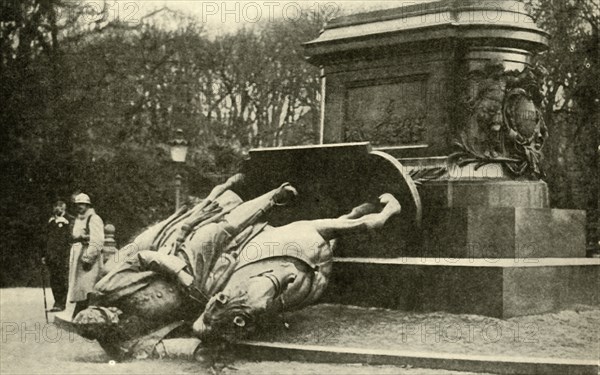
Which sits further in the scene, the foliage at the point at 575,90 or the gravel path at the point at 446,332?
the foliage at the point at 575,90

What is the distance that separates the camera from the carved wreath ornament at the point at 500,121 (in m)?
11.8

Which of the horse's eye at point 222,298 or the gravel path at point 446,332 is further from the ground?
the horse's eye at point 222,298

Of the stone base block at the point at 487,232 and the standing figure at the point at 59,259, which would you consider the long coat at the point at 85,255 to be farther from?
the stone base block at the point at 487,232

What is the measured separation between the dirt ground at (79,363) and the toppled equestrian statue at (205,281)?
0.32 meters

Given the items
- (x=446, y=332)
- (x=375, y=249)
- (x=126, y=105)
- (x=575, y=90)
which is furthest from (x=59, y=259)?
(x=126, y=105)

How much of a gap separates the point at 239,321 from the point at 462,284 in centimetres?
245

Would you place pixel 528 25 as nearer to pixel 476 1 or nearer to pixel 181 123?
pixel 476 1

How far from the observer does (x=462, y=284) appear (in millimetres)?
10180

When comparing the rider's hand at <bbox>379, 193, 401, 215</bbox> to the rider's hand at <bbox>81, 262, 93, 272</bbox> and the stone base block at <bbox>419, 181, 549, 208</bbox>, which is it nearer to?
the stone base block at <bbox>419, 181, 549, 208</bbox>

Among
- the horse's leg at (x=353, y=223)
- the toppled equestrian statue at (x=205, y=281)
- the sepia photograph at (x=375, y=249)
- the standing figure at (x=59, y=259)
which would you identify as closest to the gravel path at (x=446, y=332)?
the sepia photograph at (x=375, y=249)

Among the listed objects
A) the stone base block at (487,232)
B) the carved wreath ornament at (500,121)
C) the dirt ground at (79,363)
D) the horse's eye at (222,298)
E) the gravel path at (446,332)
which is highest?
the carved wreath ornament at (500,121)

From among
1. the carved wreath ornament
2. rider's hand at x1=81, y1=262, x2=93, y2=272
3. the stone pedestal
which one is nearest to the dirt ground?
rider's hand at x1=81, y1=262, x2=93, y2=272

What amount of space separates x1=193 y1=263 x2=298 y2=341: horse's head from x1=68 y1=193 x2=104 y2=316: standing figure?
4.90m

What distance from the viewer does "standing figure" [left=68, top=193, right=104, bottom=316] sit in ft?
45.5
